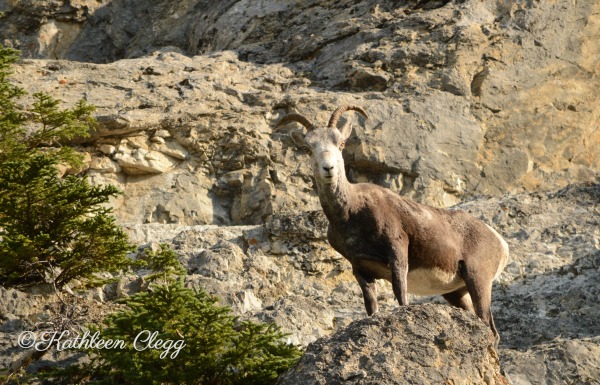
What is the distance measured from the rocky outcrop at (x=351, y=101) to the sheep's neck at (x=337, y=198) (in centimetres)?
646

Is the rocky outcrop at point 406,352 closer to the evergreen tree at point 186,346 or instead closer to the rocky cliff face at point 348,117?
the evergreen tree at point 186,346

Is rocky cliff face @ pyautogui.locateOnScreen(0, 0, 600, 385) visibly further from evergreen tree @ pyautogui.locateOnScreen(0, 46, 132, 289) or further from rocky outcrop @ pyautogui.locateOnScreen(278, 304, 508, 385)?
rocky outcrop @ pyautogui.locateOnScreen(278, 304, 508, 385)

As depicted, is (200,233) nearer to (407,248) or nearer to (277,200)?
(277,200)

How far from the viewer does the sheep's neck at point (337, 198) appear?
10.3 metres

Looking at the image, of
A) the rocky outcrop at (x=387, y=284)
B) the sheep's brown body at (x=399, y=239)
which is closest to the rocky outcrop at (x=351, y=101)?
the rocky outcrop at (x=387, y=284)

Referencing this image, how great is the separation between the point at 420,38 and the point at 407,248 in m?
9.46

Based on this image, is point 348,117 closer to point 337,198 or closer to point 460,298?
point 460,298

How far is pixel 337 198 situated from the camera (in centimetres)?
1034

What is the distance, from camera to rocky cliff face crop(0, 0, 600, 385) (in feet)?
47.6

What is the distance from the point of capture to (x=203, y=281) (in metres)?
12.8

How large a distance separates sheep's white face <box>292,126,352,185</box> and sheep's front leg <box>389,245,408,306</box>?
93cm

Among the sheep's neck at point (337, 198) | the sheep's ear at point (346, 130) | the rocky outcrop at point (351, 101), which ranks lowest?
the rocky outcrop at point (351, 101)

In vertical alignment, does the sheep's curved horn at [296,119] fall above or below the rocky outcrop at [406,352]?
above

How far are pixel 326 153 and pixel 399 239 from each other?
3.78ft
